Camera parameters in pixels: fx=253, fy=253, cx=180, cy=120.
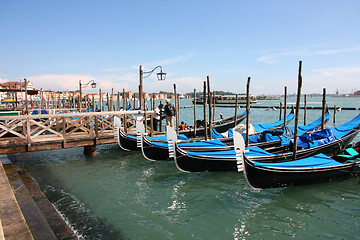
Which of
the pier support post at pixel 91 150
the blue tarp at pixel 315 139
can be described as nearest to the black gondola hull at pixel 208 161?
the blue tarp at pixel 315 139

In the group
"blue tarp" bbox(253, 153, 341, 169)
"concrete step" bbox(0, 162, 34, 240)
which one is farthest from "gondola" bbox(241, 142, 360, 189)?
"concrete step" bbox(0, 162, 34, 240)

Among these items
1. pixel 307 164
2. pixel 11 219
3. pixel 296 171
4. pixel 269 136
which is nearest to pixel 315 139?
pixel 269 136

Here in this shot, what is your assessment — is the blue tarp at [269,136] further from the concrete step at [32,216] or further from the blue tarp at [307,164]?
the concrete step at [32,216]

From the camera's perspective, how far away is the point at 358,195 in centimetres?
516

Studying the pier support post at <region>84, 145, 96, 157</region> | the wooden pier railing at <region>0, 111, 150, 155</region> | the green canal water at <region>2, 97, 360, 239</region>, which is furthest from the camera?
the pier support post at <region>84, 145, 96, 157</region>

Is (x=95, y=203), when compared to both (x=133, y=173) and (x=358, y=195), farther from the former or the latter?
(x=358, y=195)

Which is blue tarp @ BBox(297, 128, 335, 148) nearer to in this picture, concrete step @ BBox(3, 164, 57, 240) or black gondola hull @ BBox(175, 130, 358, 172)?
black gondola hull @ BBox(175, 130, 358, 172)

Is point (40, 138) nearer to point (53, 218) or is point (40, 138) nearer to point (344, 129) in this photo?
point (53, 218)

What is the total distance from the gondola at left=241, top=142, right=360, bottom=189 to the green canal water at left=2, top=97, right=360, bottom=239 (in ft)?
0.60

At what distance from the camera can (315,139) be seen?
7.59m

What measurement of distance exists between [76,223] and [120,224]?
2.21ft

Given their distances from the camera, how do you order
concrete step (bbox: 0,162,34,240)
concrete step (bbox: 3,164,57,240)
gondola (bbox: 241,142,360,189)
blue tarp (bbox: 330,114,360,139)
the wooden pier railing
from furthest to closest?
blue tarp (bbox: 330,114,360,139) < the wooden pier railing < gondola (bbox: 241,142,360,189) < concrete step (bbox: 3,164,57,240) < concrete step (bbox: 0,162,34,240)

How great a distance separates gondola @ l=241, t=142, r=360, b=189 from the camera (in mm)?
4867

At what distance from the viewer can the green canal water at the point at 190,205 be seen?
3.81 meters
